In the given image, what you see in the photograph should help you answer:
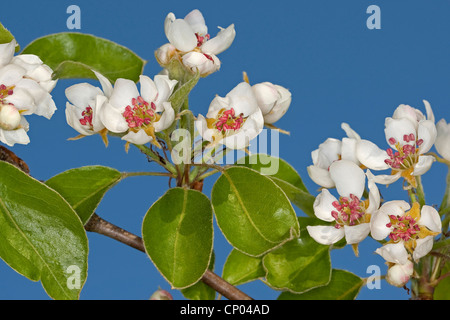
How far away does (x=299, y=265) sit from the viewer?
143cm

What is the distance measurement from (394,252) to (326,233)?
12 centimetres

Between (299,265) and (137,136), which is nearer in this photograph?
(137,136)

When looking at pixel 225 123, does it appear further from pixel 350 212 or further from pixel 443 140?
pixel 443 140

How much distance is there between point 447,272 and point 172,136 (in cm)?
55

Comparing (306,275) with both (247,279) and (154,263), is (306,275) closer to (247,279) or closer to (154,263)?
(247,279)

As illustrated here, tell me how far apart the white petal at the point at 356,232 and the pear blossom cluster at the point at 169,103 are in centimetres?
21

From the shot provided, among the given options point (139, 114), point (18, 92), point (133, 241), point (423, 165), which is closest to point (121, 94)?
point (139, 114)

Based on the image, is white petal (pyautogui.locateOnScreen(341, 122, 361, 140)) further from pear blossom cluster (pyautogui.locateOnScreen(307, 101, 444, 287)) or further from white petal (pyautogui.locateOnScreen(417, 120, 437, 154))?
white petal (pyautogui.locateOnScreen(417, 120, 437, 154))

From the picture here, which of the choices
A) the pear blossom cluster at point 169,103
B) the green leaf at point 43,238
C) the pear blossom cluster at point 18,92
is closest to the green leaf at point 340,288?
the pear blossom cluster at point 169,103

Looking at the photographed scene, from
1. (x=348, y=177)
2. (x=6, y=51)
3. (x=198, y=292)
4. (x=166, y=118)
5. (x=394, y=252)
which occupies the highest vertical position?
(x=6, y=51)

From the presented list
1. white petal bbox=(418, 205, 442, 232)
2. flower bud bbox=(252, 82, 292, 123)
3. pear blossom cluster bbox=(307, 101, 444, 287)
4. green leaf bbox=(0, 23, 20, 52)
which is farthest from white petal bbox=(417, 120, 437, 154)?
green leaf bbox=(0, 23, 20, 52)

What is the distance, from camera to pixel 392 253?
1247mm
